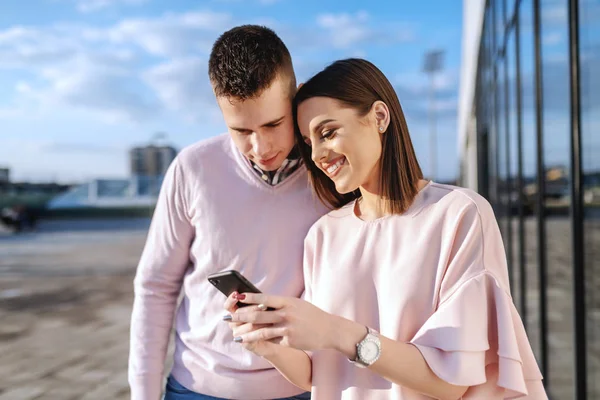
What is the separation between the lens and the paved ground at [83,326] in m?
3.15

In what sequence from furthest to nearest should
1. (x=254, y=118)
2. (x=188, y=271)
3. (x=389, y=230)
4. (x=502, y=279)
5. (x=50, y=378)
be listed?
(x=50, y=378)
(x=188, y=271)
(x=254, y=118)
(x=389, y=230)
(x=502, y=279)

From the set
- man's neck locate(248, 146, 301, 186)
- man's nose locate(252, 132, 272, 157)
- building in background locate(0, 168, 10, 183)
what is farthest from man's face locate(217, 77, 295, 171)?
building in background locate(0, 168, 10, 183)

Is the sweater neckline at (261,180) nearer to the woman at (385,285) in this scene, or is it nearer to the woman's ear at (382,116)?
the woman at (385,285)

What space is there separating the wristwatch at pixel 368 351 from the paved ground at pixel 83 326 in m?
1.42

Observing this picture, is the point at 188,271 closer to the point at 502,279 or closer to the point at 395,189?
the point at 395,189

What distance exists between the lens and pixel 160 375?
2.05m

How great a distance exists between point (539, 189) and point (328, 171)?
8.52ft

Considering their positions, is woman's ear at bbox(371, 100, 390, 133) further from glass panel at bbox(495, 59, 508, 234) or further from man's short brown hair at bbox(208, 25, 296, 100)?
glass panel at bbox(495, 59, 508, 234)

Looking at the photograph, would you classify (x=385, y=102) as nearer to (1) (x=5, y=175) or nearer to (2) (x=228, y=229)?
(2) (x=228, y=229)

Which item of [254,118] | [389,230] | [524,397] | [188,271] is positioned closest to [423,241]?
[389,230]

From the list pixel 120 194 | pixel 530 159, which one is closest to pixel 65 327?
pixel 530 159

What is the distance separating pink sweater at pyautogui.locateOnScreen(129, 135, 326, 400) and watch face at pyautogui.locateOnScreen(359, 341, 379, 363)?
524 millimetres

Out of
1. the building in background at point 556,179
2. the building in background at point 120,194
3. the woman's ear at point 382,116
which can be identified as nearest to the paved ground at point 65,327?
the building in background at point 556,179

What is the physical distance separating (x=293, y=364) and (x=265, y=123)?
23.7 inches
